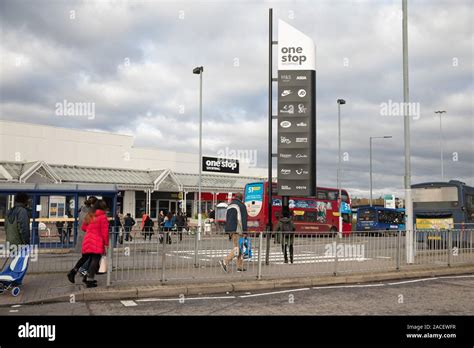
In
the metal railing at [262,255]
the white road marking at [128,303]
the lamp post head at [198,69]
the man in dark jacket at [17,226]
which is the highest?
the lamp post head at [198,69]

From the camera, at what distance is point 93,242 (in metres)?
9.41

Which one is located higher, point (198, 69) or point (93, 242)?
point (198, 69)

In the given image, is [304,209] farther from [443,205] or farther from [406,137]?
[406,137]

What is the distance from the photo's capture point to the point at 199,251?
1121 centimetres

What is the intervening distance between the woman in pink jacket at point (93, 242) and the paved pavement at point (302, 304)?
1.01 meters

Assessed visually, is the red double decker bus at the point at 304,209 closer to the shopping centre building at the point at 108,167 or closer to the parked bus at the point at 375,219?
the shopping centre building at the point at 108,167

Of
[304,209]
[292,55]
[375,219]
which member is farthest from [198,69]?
[375,219]

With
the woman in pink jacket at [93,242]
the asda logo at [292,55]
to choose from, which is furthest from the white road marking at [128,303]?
the asda logo at [292,55]

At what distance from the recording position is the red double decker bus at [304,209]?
1152 inches

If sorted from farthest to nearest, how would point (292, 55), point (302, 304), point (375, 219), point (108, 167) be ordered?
point (108, 167) → point (375, 219) → point (292, 55) → point (302, 304)

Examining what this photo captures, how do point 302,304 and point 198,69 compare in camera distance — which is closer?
point 302,304

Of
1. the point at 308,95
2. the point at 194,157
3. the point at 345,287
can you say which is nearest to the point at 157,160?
the point at 194,157

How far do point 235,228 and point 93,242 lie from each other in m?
3.34

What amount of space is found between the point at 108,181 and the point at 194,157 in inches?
633
